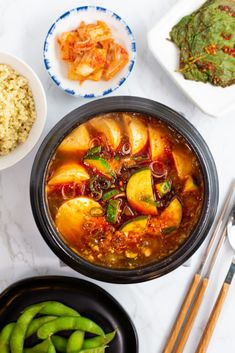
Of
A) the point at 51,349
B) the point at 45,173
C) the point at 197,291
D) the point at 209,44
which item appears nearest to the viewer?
the point at 45,173

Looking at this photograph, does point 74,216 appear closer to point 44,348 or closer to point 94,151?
point 94,151

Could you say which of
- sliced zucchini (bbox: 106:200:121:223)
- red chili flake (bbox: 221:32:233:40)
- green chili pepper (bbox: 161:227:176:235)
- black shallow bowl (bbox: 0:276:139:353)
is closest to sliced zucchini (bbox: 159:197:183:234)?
green chili pepper (bbox: 161:227:176:235)

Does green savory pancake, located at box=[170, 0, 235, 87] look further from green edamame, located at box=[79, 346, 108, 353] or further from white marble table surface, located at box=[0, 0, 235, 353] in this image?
green edamame, located at box=[79, 346, 108, 353]

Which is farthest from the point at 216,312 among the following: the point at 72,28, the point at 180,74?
the point at 72,28

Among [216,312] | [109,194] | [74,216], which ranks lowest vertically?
[216,312]

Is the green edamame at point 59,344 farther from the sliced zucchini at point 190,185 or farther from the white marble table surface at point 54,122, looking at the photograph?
the sliced zucchini at point 190,185

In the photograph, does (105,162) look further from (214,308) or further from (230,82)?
(214,308)


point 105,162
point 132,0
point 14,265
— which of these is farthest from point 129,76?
point 14,265
